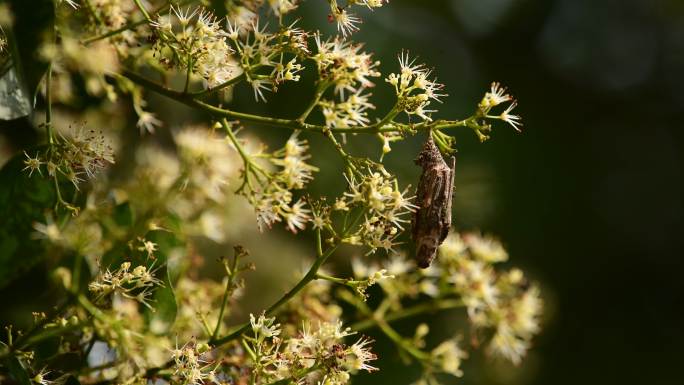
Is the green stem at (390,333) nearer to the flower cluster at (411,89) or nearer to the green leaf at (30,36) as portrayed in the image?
the flower cluster at (411,89)

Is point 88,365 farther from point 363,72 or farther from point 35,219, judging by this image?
point 363,72

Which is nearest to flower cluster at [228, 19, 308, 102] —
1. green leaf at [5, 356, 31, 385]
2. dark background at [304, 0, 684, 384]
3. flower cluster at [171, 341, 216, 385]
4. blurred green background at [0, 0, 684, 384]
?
flower cluster at [171, 341, 216, 385]

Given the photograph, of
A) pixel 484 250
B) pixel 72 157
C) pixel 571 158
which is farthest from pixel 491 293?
pixel 571 158

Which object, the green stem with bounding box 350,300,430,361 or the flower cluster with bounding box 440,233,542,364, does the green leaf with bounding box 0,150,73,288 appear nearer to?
the green stem with bounding box 350,300,430,361

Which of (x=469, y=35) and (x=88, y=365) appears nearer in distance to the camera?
(x=88, y=365)

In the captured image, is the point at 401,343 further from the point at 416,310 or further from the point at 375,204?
the point at 375,204

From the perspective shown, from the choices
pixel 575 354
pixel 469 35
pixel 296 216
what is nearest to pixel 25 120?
pixel 296 216

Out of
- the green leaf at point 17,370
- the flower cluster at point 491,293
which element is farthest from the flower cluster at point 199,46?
the flower cluster at point 491,293
